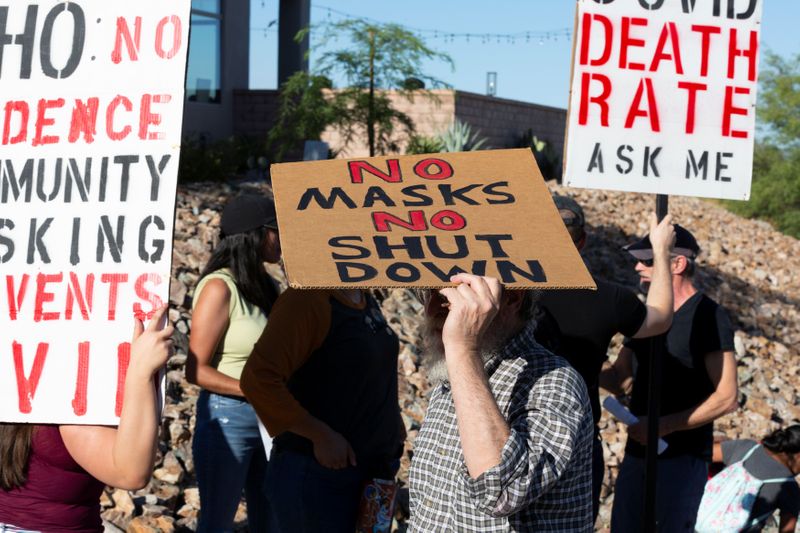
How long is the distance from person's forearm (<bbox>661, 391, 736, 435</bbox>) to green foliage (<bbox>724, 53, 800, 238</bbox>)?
26.2m

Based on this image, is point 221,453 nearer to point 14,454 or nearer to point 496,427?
point 14,454

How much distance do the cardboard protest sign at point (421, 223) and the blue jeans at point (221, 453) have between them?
1.77 m

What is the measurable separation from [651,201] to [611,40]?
14.8 metres

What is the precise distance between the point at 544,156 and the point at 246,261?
59.5 ft

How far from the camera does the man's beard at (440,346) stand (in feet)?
8.15

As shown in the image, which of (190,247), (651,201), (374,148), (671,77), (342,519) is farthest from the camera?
(651,201)

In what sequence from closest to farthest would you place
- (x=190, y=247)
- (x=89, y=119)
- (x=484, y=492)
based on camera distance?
(x=484, y=492)
(x=89, y=119)
(x=190, y=247)

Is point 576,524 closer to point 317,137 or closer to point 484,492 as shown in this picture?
→ point 484,492

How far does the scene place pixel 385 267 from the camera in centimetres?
226

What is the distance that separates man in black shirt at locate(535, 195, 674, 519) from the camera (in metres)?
3.60

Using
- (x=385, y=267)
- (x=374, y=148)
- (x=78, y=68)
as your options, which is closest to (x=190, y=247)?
(x=374, y=148)

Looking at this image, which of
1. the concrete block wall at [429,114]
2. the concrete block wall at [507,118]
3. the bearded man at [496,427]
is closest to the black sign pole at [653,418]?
the bearded man at [496,427]

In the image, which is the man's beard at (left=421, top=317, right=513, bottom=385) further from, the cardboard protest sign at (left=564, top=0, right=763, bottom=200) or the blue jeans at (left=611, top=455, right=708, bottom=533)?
the blue jeans at (left=611, top=455, right=708, bottom=533)

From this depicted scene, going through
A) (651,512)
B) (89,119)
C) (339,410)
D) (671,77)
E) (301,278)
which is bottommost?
(651,512)
